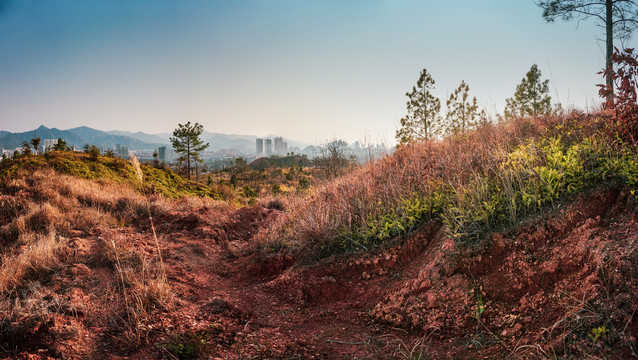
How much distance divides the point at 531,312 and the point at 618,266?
715mm

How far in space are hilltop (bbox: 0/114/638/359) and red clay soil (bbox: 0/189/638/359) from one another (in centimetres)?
2

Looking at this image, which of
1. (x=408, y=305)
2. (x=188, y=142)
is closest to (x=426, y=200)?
(x=408, y=305)

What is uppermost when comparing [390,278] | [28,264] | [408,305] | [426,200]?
[426,200]

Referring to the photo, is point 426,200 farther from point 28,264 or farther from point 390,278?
point 28,264

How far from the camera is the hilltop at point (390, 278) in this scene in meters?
2.63

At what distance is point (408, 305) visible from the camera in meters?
3.39

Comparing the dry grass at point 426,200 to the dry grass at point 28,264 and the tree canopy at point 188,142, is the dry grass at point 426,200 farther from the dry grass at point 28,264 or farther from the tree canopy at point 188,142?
the tree canopy at point 188,142

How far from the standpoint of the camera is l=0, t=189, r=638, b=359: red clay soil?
248 centimetres

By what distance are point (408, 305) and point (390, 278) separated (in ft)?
1.68

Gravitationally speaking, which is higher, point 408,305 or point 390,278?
point 390,278

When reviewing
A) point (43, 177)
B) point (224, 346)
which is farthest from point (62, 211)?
point (224, 346)

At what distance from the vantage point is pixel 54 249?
4.47 m

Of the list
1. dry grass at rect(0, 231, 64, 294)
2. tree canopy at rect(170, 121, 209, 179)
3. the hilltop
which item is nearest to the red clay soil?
the hilltop

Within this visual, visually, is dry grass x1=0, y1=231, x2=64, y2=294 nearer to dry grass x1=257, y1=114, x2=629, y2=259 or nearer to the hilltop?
the hilltop
